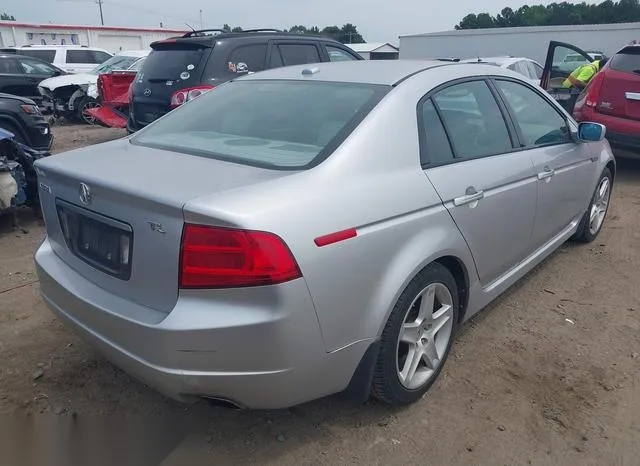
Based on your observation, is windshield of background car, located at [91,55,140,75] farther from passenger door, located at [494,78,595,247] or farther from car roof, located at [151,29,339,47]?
passenger door, located at [494,78,595,247]

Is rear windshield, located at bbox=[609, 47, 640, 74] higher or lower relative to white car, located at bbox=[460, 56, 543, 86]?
higher

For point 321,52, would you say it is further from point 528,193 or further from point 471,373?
point 471,373

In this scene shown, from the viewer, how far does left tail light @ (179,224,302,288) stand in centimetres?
188

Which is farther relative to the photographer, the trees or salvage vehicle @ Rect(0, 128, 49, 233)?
the trees

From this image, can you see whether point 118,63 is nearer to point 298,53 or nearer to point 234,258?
point 298,53

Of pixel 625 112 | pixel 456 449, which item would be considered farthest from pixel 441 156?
pixel 625 112

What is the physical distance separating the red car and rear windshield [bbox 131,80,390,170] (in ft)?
17.6

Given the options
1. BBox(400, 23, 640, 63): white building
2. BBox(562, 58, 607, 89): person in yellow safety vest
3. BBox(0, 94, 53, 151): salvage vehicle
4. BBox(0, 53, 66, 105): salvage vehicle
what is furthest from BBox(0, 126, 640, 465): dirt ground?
BBox(400, 23, 640, 63): white building

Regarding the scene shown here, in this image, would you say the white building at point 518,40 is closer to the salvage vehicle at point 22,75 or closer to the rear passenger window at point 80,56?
the rear passenger window at point 80,56

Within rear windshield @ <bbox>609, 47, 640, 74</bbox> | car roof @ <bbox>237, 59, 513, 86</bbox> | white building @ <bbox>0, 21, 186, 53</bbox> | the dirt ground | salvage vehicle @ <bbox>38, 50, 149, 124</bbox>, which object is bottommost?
white building @ <bbox>0, 21, 186, 53</bbox>

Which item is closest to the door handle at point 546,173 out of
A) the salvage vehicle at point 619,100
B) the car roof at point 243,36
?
the salvage vehicle at point 619,100

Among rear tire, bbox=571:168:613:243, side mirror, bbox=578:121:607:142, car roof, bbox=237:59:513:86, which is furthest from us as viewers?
rear tire, bbox=571:168:613:243

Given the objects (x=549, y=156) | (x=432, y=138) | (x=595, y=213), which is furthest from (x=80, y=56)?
(x=432, y=138)

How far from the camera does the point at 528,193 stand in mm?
3260
